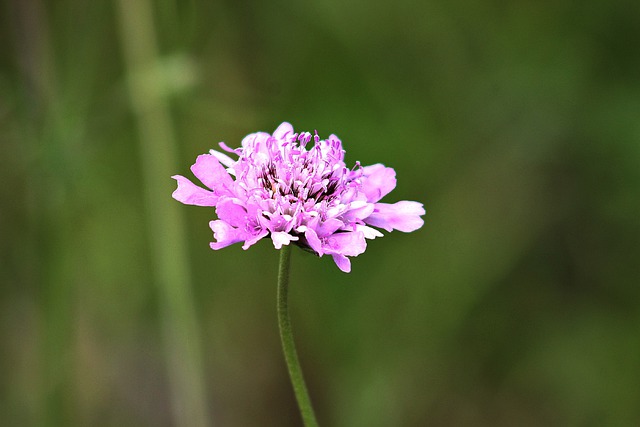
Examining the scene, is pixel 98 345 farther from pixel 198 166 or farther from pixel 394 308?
pixel 198 166

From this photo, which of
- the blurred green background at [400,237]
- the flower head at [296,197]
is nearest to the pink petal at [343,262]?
the flower head at [296,197]

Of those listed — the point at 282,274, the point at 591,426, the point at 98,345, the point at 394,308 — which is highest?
the point at 98,345

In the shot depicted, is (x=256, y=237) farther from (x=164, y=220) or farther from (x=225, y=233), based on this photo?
(x=164, y=220)

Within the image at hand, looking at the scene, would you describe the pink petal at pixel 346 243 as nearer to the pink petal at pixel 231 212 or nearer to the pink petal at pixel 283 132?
the pink petal at pixel 231 212

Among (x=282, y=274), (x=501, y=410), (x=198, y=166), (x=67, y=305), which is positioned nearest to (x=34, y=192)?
(x=67, y=305)

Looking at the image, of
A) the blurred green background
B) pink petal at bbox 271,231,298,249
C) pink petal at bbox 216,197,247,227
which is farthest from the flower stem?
the blurred green background

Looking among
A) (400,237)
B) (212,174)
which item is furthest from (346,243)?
(400,237)

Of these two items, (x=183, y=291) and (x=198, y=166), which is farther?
(x=183, y=291)
